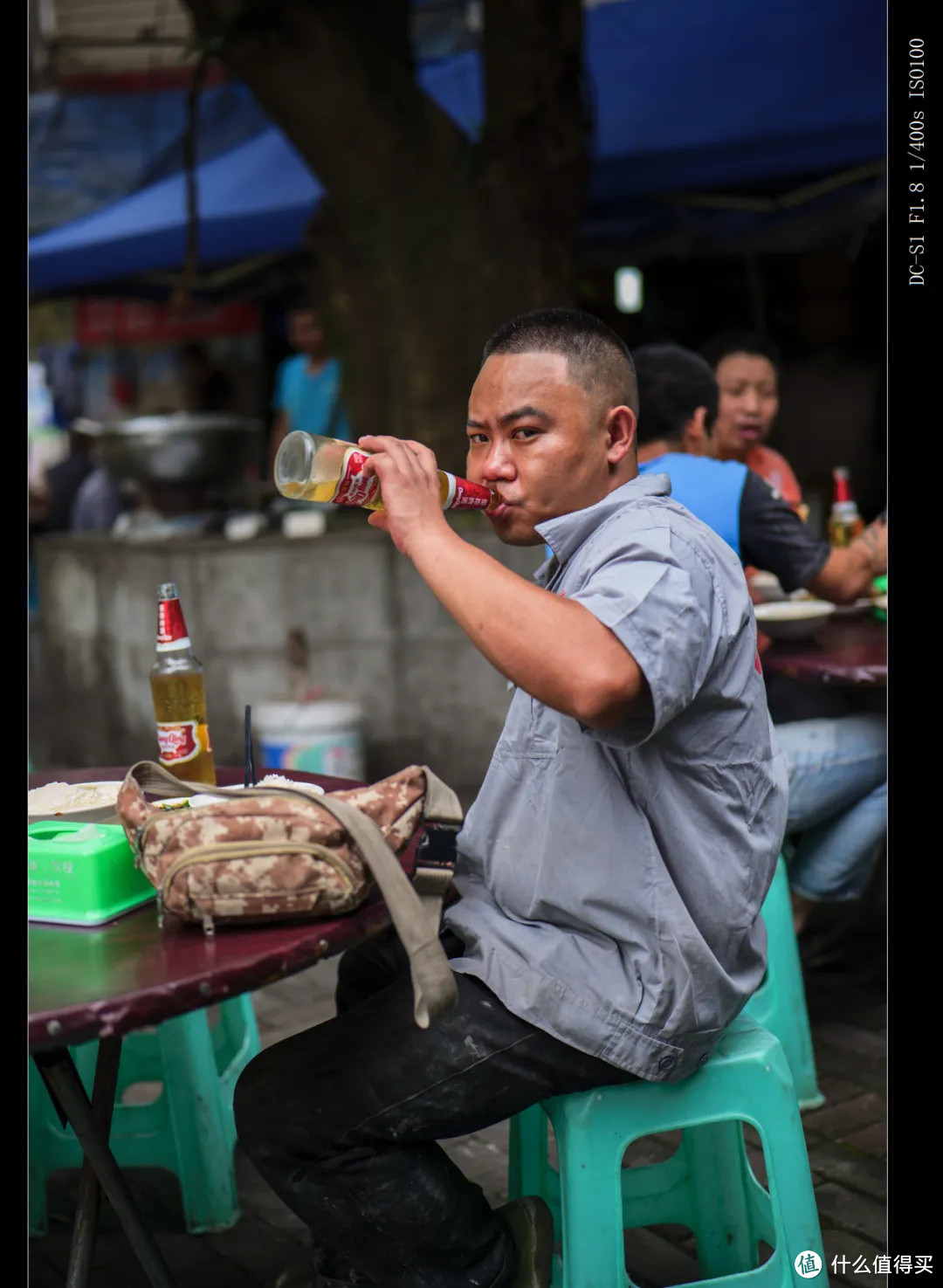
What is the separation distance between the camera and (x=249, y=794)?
188 cm

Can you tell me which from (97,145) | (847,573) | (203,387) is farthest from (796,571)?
(97,145)

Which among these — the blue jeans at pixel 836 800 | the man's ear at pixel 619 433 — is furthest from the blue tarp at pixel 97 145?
the man's ear at pixel 619 433

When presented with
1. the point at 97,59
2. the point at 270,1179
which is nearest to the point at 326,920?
the point at 270,1179

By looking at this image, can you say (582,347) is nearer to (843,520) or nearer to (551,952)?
(551,952)

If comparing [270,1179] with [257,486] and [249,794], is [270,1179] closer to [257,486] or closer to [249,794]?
[249,794]

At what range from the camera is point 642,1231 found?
2766 millimetres

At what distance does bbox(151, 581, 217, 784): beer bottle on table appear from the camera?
2.42m

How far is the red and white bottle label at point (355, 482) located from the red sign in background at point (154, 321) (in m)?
8.77

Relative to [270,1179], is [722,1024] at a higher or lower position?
higher

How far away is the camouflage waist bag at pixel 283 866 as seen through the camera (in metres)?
1.78

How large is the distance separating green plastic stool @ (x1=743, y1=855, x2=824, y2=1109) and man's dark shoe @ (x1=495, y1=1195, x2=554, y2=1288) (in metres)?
0.87

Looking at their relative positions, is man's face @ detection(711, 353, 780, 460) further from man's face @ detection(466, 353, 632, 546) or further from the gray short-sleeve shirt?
the gray short-sleeve shirt

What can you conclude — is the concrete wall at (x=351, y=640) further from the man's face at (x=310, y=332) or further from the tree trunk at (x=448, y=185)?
the man's face at (x=310, y=332)
